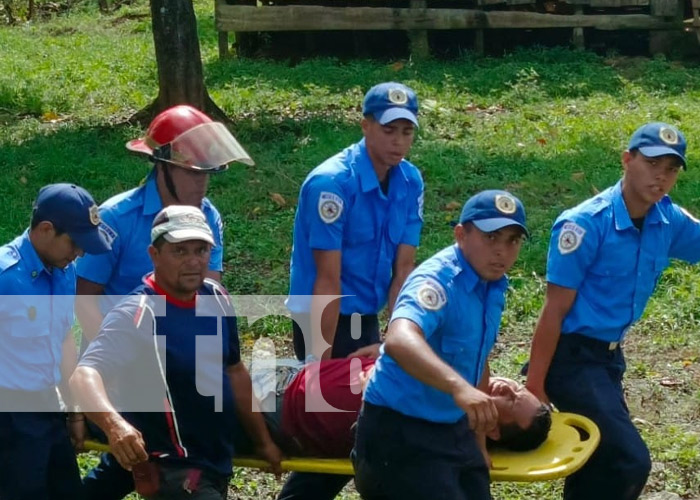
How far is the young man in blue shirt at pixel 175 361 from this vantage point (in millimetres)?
4102

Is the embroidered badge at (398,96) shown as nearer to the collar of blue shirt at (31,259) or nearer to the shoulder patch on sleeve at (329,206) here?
the shoulder patch on sleeve at (329,206)

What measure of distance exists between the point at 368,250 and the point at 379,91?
654 millimetres

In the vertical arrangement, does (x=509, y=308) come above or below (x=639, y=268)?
below

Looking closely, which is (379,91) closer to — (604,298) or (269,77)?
(604,298)

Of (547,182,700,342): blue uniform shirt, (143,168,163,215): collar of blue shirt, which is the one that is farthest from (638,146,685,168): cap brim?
(143,168,163,215): collar of blue shirt

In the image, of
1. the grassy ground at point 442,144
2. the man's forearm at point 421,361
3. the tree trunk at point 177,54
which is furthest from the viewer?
the tree trunk at point 177,54

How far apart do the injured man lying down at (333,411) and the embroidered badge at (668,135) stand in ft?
3.50

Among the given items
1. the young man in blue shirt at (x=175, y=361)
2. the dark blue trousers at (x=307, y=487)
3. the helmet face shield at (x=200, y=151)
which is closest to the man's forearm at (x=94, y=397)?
the young man in blue shirt at (x=175, y=361)

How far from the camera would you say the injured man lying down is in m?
4.52

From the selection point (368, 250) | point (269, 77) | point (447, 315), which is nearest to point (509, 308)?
point (368, 250)

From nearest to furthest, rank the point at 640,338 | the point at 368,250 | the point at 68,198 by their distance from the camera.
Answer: the point at 68,198 < the point at 368,250 < the point at 640,338

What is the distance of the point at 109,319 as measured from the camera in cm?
412

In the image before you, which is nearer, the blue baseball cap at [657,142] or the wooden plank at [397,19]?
the blue baseball cap at [657,142]

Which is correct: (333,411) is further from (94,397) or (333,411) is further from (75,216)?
(75,216)
